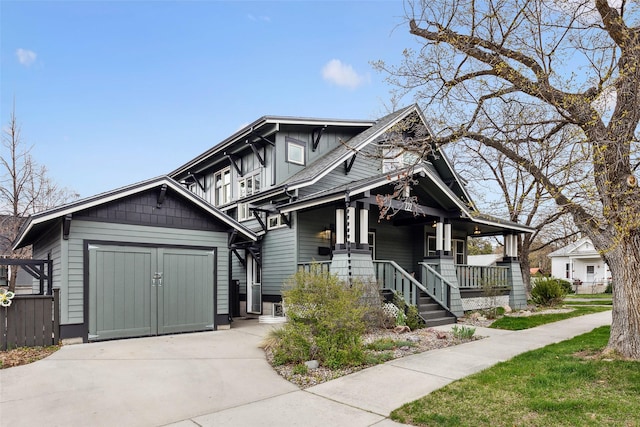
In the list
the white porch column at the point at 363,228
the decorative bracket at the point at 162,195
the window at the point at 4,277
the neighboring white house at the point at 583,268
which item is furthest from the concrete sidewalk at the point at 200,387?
the neighboring white house at the point at 583,268

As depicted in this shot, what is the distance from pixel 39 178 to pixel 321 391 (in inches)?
708

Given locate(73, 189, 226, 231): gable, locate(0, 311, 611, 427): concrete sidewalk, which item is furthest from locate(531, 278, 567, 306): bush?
locate(73, 189, 226, 231): gable

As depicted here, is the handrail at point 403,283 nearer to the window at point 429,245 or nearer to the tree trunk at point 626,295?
the window at point 429,245

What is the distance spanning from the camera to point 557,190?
6.23 m

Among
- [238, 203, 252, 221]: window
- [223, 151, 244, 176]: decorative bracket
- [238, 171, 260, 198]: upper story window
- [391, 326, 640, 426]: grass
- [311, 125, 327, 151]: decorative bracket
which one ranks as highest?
[311, 125, 327, 151]: decorative bracket

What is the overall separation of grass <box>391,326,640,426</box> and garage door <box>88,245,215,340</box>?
6.57 meters

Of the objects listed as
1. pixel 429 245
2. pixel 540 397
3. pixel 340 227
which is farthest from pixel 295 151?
pixel 540 397

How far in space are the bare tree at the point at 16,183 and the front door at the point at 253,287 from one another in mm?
9774

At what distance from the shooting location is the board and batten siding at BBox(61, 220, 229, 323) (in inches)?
330

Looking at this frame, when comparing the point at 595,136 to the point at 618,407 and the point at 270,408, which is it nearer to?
the point at 618,407

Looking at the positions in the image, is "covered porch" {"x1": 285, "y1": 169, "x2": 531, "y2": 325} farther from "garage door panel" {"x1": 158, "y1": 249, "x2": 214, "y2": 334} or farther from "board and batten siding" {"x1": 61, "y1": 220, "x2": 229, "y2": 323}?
"garage door panel" {"x1": 158, "y1": 249, "x2": 214, "y2": 334}

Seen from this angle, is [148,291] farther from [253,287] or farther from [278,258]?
[253,287]

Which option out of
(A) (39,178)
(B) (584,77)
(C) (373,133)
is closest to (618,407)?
(B) (584,77)

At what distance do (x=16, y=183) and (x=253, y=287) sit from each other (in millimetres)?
11118
